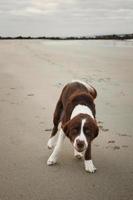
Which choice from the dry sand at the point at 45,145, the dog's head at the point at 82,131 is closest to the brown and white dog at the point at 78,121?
the dog's head at the point at 82,131

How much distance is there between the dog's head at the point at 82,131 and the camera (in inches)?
234

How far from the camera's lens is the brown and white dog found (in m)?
5.99

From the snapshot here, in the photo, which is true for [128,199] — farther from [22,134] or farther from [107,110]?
[107,110]

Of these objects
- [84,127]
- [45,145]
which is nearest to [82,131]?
[84,127]

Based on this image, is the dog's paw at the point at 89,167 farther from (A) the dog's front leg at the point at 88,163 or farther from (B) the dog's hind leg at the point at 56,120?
(B) the dog's hind leg at the point at 56,120

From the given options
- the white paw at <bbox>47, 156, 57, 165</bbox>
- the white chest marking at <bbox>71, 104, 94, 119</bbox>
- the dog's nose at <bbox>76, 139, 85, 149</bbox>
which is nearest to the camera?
the dog's nose at <bbox>76, 139, 85, 149</bbox>

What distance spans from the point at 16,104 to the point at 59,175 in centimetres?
402

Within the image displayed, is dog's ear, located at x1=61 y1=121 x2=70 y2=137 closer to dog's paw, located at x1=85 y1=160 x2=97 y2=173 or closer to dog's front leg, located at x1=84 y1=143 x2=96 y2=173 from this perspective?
dog's front leg, located at x1=84 y1=143 x2=96 y2=173

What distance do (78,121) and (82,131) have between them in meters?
0.12

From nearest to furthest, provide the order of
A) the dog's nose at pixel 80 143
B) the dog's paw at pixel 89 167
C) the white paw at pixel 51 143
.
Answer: the dog's nose at pixel 80 143, the dog's paw at pixel 89 167, the white paw at pixel 51 143

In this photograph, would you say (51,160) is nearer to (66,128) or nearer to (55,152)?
(55,152)

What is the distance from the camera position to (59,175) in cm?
627

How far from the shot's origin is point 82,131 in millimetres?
6000

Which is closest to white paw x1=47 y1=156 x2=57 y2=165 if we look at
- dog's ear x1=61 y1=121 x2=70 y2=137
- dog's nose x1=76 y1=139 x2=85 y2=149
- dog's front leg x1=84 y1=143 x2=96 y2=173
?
dog's front leg x1=84 y1=143 x2=96 y2=173
